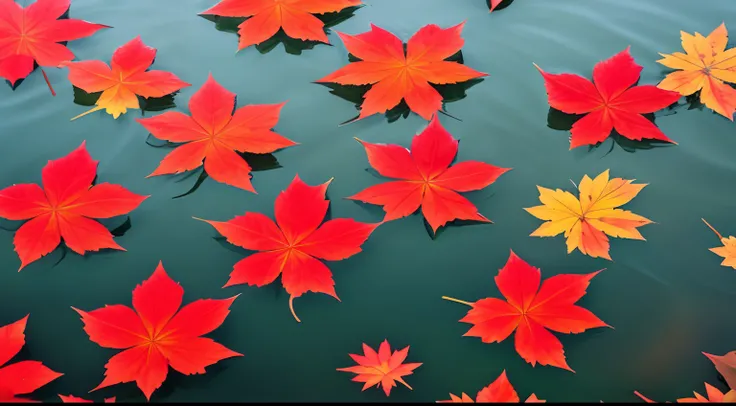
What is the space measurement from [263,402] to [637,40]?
1210mm

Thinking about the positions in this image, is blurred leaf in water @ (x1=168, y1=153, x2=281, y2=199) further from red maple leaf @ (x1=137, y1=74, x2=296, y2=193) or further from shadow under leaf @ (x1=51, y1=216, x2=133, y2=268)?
shadow under leaf @ (x1=51, y1=216, x2=133, y2=268)

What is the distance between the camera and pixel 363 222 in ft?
3.80

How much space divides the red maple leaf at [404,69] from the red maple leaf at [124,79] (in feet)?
1.20

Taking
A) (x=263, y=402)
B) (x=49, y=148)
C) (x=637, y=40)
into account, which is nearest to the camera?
(x=263, y=402)

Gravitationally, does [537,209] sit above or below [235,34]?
below

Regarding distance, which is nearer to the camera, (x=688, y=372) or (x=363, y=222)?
(x=688, y=372)

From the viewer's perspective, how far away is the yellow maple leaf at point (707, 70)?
53.4 inches

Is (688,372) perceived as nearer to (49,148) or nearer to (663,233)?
(663,233)

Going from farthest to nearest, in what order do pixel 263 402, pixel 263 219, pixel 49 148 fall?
1. pixel 49 148
2. pixel 263 219
3. pixel 263 402

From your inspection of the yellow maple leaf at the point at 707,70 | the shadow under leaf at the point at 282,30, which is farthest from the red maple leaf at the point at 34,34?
the yellow maple leaf at the point at 707,70

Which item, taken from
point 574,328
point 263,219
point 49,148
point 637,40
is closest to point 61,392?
point 263,219

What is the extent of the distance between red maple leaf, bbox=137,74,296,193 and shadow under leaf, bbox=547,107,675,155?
57cm

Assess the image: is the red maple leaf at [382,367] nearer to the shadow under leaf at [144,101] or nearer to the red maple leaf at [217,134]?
the red maple leaf at [217,134]

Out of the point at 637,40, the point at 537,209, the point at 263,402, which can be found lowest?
the point at 263,402
